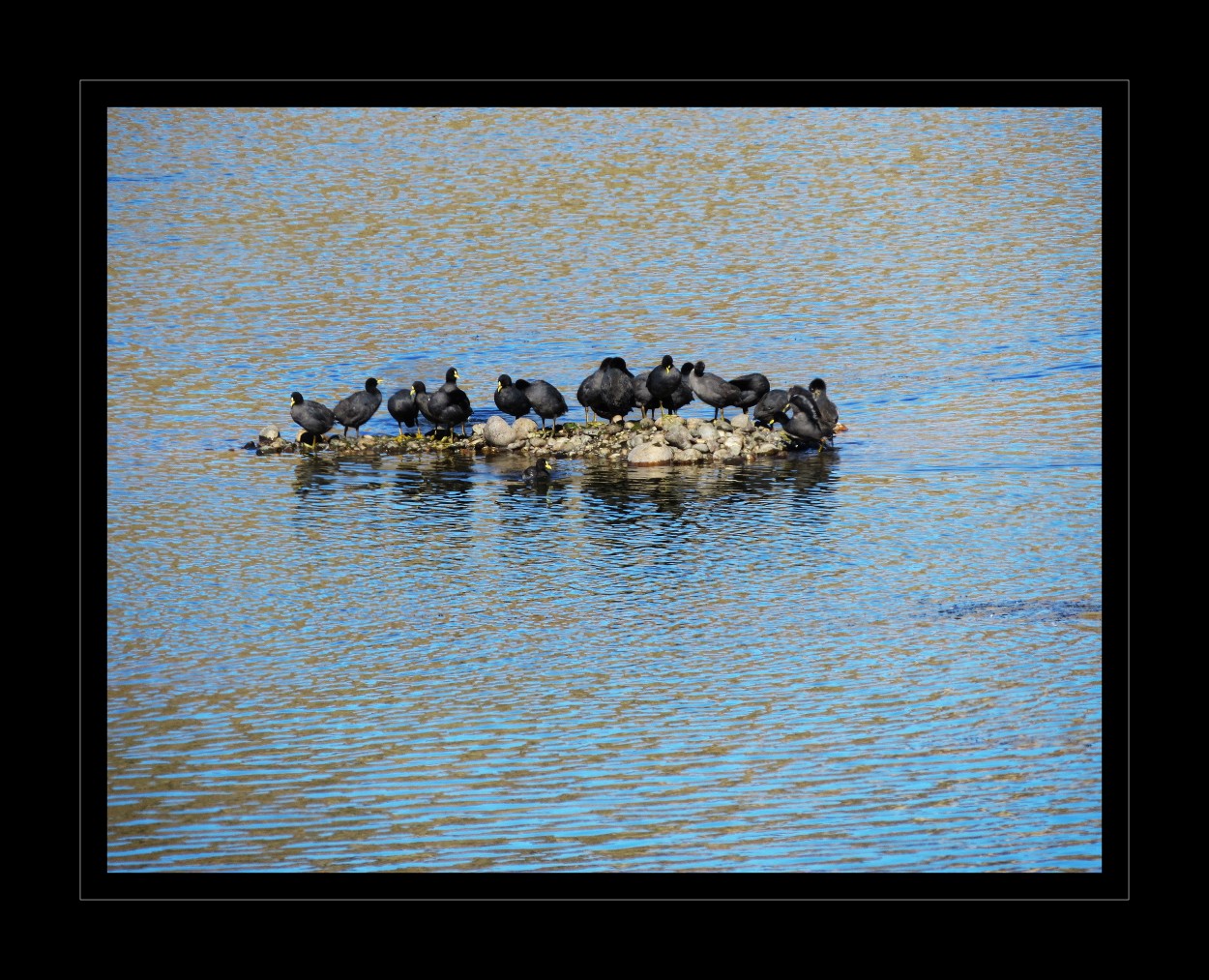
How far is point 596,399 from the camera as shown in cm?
992

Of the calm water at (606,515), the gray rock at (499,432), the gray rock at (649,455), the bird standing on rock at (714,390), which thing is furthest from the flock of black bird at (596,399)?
the gray rock at (649,455)

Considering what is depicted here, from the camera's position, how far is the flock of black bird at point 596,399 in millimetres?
9812

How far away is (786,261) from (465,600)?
19.3 feet

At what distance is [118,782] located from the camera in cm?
510

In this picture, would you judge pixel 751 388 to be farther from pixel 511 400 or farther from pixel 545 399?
pixel 511 400

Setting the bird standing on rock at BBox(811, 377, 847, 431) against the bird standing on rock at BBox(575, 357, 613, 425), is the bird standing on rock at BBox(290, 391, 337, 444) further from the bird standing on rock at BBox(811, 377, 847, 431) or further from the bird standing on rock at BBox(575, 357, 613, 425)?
the bird standing on rock at BBox(811, 377, 847, 431)

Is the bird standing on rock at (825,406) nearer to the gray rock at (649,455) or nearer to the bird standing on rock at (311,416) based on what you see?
the gray rock at (649,455)

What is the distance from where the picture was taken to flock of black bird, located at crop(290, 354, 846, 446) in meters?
9.81

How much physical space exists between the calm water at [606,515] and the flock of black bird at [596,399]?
334 mm

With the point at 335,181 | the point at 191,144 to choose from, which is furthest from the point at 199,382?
the point at 335,181

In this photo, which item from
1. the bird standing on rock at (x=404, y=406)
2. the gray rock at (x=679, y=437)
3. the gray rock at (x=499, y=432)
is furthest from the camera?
the bird standing on rock at (x=404, y=406)

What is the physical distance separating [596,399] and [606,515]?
1.95m

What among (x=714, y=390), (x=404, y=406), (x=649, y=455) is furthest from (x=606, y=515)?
(x=404, y=406)

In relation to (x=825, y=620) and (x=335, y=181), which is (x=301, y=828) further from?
(x=335, y=181)
